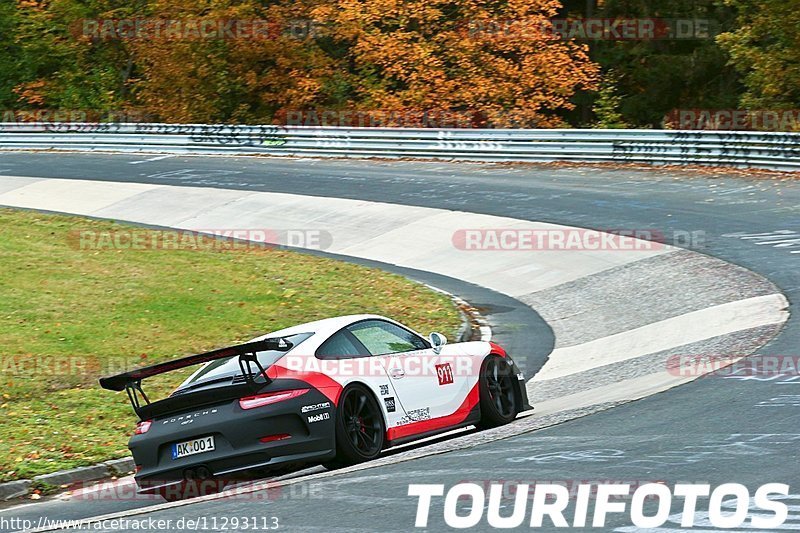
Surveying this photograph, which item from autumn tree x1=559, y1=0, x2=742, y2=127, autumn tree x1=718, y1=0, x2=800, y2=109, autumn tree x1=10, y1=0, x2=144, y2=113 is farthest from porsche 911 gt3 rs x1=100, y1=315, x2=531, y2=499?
autumn tree x1=10, y1=0, x2=144, y2=113

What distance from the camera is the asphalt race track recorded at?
23.8 ft

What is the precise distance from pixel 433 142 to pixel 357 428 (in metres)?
24.0

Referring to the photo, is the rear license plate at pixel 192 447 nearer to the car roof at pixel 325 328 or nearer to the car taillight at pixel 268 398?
the car taillight at pixel 268 398

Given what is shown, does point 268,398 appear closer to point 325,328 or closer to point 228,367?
point 228,367

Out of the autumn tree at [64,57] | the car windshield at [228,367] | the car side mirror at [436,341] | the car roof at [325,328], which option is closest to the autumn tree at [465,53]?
the autumn tree at [64,57]

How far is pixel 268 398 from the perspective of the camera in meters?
8.81

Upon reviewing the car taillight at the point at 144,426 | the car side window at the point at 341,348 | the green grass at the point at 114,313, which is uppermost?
the car side window at the point at 341,348

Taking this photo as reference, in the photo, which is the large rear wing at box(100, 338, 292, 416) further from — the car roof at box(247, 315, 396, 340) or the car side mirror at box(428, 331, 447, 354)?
the car side mirror at box(428, 331, 447, 354)

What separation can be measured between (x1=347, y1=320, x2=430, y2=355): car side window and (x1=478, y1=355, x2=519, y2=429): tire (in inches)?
27.1

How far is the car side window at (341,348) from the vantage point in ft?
31.1

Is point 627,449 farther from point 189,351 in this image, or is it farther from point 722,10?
point 722,10

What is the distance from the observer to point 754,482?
22.5ft

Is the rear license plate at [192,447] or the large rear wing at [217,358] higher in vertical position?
the large rear wing at [217,358]


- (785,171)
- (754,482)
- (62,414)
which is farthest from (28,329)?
(785,171)
